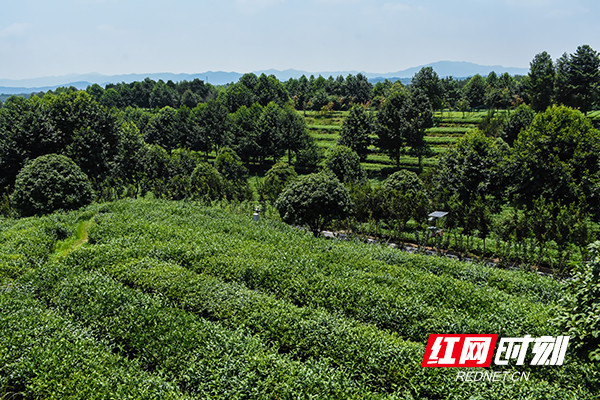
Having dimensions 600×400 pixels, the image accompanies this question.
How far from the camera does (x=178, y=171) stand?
41.8 metres

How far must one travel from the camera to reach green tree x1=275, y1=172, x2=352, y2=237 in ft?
69.6

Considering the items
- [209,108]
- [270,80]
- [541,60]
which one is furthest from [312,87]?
[541,60]

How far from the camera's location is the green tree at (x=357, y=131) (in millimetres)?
47781

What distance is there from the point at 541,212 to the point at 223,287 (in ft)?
66.3

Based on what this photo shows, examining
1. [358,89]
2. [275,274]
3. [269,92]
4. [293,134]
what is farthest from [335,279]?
[358,89]

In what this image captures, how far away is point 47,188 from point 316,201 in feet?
57.8

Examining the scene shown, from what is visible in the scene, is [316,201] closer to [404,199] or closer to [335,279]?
[404,199]

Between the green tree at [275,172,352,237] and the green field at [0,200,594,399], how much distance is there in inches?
190

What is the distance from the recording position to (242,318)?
10016 mm

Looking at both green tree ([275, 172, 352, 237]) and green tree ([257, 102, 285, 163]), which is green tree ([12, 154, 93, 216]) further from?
green tree ([257, 102, 285, 163])

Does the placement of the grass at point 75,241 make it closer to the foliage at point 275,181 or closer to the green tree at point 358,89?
the foliage at point 275,181

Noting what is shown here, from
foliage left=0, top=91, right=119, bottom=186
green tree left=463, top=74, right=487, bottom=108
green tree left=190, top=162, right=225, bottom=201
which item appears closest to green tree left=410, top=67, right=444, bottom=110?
green tree left=463, top=74, right=487, bottom=108

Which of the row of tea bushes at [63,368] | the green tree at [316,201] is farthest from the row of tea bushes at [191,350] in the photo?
the green tree at [316,201]

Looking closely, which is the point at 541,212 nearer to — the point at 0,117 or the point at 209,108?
the point at 0,117
